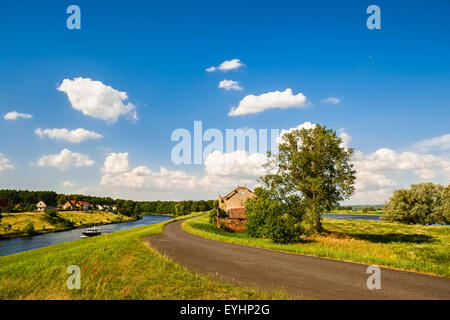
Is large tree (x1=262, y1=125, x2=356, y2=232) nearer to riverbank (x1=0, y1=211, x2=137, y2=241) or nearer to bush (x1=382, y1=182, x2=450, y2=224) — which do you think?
bush (x1=382, y1=182, x2=450, y2=224)

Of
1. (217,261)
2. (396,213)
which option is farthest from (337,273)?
(396,213)

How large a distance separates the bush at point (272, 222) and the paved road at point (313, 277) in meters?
6.47

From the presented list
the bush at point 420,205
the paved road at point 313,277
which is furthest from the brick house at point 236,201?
the bush at point 420,205

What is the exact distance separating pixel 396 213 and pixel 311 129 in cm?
4775

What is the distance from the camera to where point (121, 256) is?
47.7ft

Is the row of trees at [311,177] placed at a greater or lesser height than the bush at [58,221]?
greater

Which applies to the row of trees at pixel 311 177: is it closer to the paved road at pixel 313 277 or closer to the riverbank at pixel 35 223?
the paved road at pixel 313 277

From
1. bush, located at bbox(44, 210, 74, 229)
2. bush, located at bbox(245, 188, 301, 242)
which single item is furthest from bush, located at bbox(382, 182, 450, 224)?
bush, located at bbox(44, 210, 74, 229)

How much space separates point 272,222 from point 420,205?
184 feet

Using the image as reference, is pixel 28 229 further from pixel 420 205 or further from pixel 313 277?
pixel 420 205

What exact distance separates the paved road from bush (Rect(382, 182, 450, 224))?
Result: 60141mm

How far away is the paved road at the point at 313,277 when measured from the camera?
7.96 meters

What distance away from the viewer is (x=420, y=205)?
181ft
